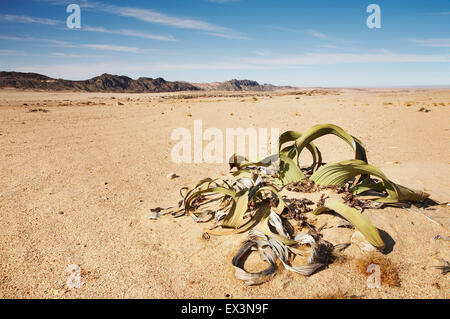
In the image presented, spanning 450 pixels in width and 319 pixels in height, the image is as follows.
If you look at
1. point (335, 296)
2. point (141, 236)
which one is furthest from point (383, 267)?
point (141, 236)

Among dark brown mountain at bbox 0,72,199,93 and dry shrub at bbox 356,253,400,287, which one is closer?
dry shrub at bbox 356,253,400,287

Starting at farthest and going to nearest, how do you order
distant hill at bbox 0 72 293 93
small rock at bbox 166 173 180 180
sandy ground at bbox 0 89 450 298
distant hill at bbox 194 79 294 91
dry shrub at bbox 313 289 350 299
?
distant hill at bbox 194 79 294 91 < distant hill at bbox 0 72 293 93 < small rock at bbox 166 173 180 180 < sandy ground at bbox 0 89 450 298 < dry shrub at bbox 313 289 350 299

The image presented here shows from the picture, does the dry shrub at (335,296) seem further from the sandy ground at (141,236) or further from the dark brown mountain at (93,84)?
the dark brown mountain at (93,84)

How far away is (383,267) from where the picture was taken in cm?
184

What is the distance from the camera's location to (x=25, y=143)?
554cm

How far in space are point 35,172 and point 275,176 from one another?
3.30 metres

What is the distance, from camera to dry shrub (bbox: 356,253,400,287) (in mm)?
1754

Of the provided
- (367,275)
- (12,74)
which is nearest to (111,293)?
(367,275)

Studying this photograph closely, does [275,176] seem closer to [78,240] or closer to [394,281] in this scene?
[394,281]

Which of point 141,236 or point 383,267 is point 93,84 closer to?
point 141,236

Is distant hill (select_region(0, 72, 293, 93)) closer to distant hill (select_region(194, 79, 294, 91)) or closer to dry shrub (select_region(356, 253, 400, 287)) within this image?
distant hill (select_region(194, 79, 294, 91))

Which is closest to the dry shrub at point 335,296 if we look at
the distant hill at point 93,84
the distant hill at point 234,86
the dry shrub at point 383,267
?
the dry shrub at point 383,267

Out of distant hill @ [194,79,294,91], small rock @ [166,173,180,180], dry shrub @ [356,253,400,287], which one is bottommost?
dry shrub @ [356,253,400,287]

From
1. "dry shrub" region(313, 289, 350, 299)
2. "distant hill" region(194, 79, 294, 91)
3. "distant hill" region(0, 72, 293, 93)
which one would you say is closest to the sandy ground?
"dry shrub" region(313, 289, 350, 299)
